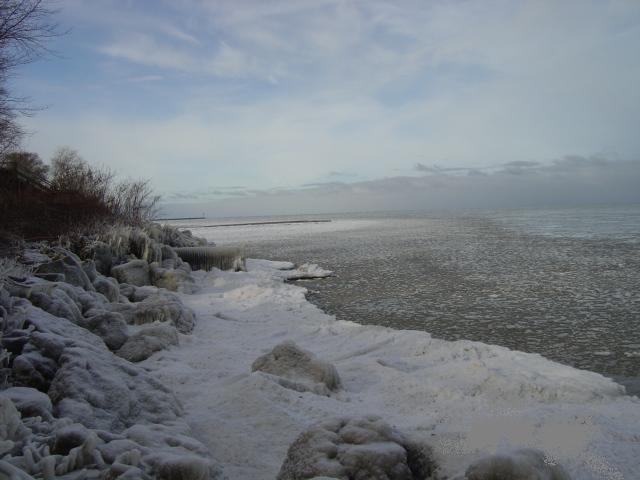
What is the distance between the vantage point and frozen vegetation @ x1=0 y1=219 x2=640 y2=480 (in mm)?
2750

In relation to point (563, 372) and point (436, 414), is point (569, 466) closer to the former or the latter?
point (436, 414)

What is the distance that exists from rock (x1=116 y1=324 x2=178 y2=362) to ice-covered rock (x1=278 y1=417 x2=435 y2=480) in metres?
3.15

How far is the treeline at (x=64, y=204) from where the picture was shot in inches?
510

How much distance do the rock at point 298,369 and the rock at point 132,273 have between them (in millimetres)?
6308

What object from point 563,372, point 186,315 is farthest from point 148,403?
point 563,372

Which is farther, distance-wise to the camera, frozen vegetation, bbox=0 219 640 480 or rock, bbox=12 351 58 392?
rock, bbox=12 351 58 392

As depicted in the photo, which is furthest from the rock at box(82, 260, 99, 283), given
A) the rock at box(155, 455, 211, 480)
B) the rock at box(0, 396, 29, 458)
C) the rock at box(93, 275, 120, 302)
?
the rock at box(155, 455, 211, 480)

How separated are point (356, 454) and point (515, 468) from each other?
A: 3.03 feet

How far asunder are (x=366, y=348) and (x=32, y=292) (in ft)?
14.3

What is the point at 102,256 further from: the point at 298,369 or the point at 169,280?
the point at 298,369

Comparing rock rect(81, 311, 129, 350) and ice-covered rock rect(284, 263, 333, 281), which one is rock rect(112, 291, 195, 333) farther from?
ice-covered rock rect(284, 263, 333, 281)

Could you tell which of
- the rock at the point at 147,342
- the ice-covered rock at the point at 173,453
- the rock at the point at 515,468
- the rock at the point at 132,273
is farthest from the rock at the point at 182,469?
the rock at the point at 132,273

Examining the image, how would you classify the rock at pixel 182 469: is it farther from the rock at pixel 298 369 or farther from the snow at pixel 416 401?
the rock at pixel 298 369

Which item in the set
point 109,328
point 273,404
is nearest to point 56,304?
point 109,328
